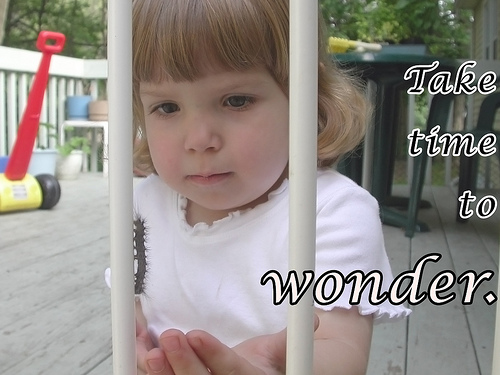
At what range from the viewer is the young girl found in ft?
2.20

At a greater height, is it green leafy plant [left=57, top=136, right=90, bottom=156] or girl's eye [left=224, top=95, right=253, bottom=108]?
girl's eye [left=224, top=95, right=253, bottom=108]

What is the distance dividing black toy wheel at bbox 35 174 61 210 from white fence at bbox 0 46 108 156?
41.2 inches

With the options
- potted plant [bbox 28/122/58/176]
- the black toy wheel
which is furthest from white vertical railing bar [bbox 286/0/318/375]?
potted plant [bbox 28/122/58/176]

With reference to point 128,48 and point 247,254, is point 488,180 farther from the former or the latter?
point 128,48

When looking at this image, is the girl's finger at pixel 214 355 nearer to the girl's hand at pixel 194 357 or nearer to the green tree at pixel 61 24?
the girl's hand at pixel 194 357

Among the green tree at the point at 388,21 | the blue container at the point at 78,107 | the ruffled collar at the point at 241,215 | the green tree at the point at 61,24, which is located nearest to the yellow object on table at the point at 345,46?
the ruffled collar at the point at 241,215

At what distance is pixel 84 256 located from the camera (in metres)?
1.96

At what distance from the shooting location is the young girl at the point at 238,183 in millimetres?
672

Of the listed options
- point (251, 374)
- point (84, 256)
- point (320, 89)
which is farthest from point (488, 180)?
point (251, 374)

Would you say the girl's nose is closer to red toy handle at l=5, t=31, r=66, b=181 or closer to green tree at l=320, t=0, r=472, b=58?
red toy handle at l=5, t=31, r=66, b=181

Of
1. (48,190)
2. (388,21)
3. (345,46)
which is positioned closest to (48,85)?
(48,190)

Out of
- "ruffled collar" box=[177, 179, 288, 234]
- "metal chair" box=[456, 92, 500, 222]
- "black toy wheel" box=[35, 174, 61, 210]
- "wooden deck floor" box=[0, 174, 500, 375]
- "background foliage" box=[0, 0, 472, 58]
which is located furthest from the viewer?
"background foliage" box=[0, 0, 472, 58]

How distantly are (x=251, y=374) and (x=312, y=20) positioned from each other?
30 cm

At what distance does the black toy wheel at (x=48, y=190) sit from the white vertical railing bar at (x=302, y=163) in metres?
2.46
